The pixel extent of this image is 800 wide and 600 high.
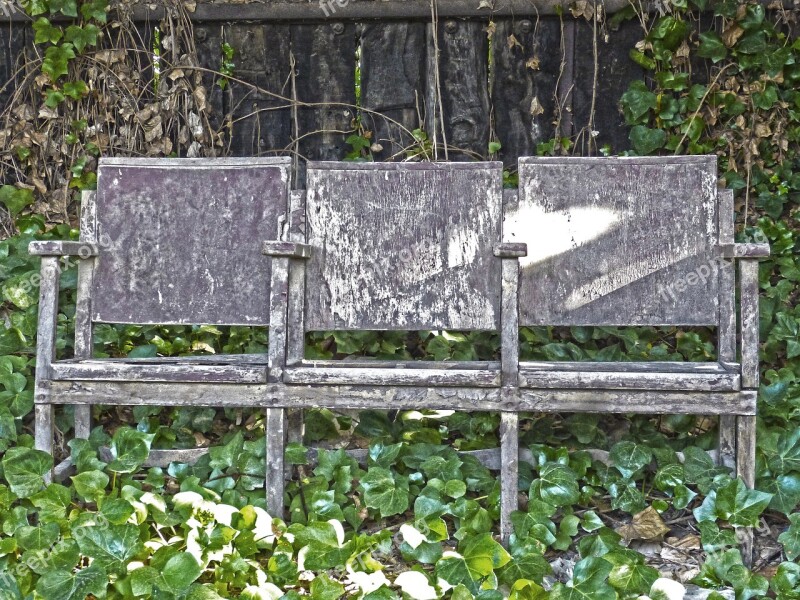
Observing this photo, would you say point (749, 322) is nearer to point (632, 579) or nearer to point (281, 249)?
point (632, 579)

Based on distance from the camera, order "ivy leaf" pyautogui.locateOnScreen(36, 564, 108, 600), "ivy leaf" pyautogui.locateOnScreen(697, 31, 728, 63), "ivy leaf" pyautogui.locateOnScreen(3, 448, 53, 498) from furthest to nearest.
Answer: "ivy leaf" pyautogui.locateOnScreen(697, 31, 728, 63) < "ivy leaf" pyautogui.locateOnScreen(3, 448, 53, 498) < "ivy leaf" pyautogui.locateOnScreen(36, 564, 108, 600)

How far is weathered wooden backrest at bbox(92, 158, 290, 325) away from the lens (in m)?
2.98

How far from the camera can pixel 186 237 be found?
9.94 ft

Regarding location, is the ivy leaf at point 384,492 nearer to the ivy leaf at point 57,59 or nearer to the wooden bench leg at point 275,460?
the wooden bench leg at point 275,460

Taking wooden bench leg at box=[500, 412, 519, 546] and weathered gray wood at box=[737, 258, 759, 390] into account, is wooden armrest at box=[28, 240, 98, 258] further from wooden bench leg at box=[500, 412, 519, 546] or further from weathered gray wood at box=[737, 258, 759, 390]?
weathered gray wood at box=[737, 258, 759, 390]

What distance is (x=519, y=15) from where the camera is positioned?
3734 mm

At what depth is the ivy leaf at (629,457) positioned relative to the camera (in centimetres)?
278

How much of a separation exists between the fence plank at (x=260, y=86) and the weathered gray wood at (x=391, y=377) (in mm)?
1510

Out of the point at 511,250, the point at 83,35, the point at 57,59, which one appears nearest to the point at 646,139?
the point at 511,250

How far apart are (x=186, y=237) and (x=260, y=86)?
110 cm

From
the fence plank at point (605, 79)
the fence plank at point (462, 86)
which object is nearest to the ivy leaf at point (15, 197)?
the fence plank at point (462, 86)

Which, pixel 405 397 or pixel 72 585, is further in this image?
pixel 405 397

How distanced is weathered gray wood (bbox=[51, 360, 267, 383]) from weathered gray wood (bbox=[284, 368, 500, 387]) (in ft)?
0.42

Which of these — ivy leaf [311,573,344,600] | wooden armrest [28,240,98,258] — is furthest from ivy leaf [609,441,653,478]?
wooden armrest [28,240,98,258]
